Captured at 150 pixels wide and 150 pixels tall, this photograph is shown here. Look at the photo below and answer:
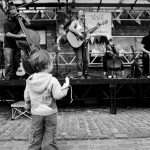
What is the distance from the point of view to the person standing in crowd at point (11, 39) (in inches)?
251

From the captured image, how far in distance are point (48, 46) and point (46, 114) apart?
326 inches

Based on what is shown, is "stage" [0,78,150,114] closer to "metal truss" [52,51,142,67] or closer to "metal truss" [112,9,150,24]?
"metal truss" [52,51,142,67]

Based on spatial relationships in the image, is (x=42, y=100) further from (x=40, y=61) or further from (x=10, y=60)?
(x=10, y=60)

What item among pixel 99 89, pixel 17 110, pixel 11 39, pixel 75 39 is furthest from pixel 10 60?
pixel 99 89

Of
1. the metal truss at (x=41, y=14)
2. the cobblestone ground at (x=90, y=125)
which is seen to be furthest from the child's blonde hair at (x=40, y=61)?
the metal truss at (x=41, y=14)

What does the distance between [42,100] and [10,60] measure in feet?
12.3

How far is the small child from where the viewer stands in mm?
3176

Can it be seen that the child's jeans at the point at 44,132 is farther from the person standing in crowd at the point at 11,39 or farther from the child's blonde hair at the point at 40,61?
the person standing in crowd at the point at 11,39

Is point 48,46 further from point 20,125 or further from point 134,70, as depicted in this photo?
point 20,125

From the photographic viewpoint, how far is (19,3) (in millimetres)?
9172

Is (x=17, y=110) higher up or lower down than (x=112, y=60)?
lower down

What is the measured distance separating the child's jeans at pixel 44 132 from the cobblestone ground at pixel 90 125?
3.67 feet

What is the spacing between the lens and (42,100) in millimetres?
3209

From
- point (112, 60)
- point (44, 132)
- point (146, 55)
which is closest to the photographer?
point (44, 132)
